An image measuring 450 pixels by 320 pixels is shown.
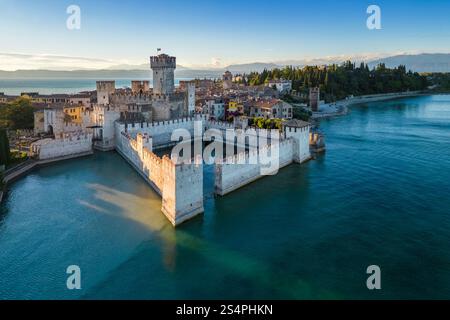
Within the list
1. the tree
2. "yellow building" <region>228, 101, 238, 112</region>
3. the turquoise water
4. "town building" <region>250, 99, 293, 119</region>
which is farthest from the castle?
"town building" <region>250, 99, 293, 119</region>

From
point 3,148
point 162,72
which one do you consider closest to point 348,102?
point 162,72

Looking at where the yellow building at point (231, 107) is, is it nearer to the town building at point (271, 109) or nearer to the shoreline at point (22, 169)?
the town building at point (271, 109)

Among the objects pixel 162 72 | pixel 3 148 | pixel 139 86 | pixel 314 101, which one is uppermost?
pixel 162 72

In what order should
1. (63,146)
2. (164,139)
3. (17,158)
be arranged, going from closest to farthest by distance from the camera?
(17,158) < (63,146) < (164,139)

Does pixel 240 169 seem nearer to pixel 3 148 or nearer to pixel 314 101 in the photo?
pixel 3 148

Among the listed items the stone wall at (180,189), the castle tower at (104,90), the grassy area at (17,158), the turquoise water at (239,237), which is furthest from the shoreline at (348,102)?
the stone wall at (180,189)

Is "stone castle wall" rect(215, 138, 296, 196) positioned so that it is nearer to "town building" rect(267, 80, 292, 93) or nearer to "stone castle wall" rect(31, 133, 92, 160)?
"stone castle wall" rect(31, 133, 92, 160)
